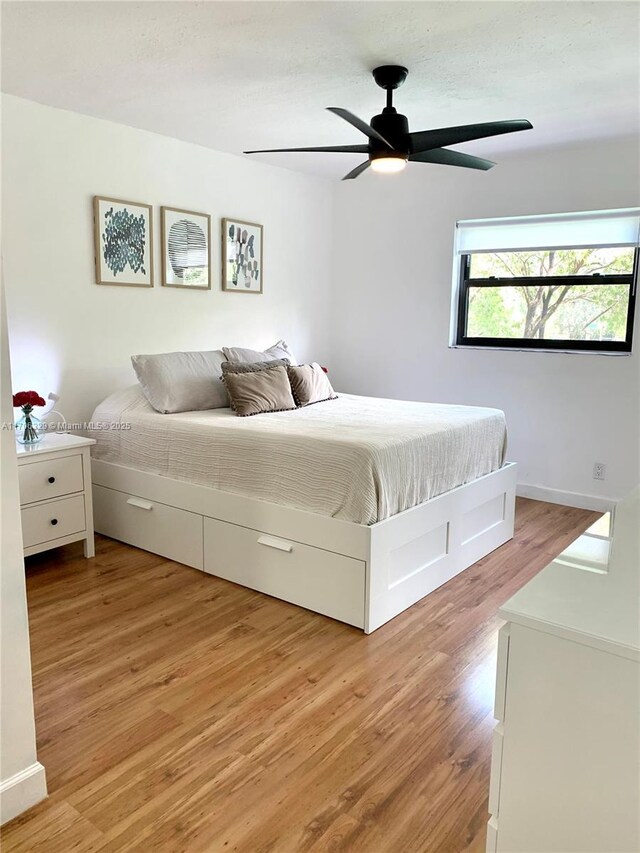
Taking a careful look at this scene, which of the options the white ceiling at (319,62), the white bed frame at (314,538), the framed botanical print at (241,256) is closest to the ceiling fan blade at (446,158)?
the white ceiling at (319,62)

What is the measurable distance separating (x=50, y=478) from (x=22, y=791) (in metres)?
1.69

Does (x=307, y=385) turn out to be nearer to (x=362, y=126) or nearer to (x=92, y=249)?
(x=92, y=249)

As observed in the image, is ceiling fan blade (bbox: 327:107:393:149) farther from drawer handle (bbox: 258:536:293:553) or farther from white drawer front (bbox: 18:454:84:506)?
white drawer front (bbox: 18:454:84:506)

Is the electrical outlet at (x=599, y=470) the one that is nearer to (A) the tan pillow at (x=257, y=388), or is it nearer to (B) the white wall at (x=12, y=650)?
(A) the tan pillow at (x=257, y=388)

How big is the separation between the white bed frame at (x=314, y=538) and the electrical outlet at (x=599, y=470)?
94 cm

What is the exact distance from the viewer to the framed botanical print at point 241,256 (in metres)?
4.31

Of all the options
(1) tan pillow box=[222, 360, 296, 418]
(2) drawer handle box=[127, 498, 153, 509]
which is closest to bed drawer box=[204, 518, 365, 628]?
(2) drawer handle box=[127, 498, 153, 509]

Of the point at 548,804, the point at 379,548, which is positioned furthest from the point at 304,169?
the point at 548,804

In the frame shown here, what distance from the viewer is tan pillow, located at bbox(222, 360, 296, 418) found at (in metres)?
3.34

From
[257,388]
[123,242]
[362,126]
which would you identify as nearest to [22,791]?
[257,388]

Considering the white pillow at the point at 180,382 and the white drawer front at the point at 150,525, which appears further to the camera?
the white pillow at the point at 180,382

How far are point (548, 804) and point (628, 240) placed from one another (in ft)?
12.0

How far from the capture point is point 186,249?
13.3 feet

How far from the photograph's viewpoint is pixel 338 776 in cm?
172
